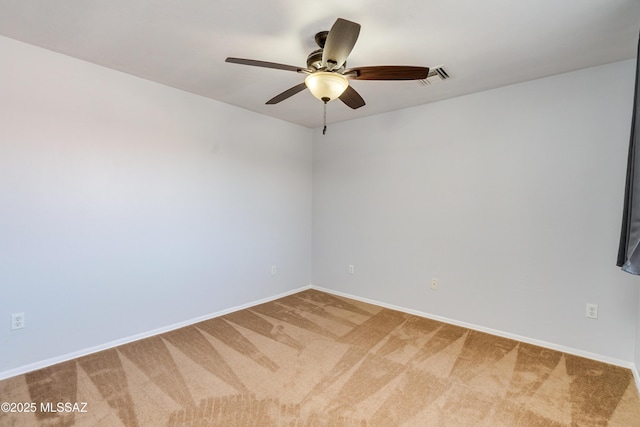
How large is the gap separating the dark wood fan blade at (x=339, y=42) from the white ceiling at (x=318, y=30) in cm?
33

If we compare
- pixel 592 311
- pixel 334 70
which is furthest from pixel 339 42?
pixel 592 311

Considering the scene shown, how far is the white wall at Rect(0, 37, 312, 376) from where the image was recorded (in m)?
2.28

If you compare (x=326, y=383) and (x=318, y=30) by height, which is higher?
(x=318, y=30)

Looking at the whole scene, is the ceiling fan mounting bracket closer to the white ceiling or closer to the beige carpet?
the white ceiling

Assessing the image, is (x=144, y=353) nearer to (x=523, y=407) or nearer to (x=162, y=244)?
(x=162, y=244)

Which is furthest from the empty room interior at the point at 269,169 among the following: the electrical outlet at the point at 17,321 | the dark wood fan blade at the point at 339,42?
the dark wood fan blade at the point at 339,42

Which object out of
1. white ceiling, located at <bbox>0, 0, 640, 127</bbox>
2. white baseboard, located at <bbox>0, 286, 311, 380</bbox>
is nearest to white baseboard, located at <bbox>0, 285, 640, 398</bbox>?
white baseboard, located at <bbox>0, 286, 311, 380</bbox>

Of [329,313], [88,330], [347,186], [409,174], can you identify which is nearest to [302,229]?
[347,186]

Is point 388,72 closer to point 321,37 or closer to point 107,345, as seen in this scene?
point 321,37

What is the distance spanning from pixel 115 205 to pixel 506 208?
3717mm

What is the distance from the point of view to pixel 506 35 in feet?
6.81

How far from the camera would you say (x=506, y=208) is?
2973 mm

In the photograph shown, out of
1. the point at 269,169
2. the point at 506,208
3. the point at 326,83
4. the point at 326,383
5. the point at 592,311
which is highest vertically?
the point at 326,83

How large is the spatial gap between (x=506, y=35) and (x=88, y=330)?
4.03 m
